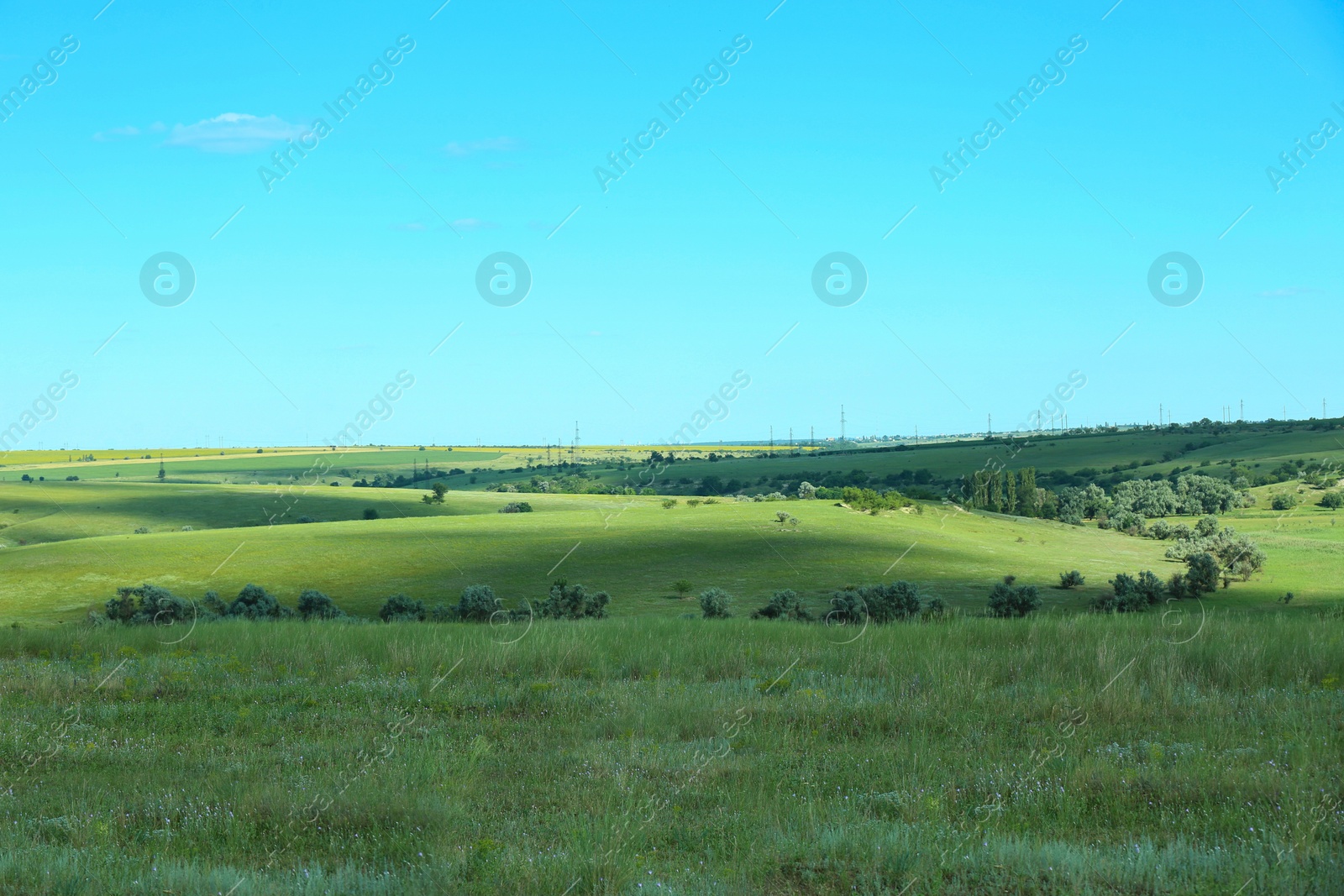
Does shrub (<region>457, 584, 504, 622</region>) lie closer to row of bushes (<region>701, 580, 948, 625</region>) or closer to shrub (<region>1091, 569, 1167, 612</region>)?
row of bushes (<region>701, 580, 948, 625</region>)

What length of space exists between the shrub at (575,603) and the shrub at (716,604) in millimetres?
3979

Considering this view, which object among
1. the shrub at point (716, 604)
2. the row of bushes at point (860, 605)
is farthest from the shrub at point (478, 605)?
the row of bushes at point (860, 605)

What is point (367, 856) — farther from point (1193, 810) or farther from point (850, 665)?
point (850, 665)

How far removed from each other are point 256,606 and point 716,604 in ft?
55.7

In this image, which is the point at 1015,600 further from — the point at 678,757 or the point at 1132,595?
the point at 678,757

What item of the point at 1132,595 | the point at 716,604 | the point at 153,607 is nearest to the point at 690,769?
the point at 716,604

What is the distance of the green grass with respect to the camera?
6422 mm

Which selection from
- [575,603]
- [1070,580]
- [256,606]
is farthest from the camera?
[1070,580]

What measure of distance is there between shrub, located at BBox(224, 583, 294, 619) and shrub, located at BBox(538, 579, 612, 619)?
918 cm

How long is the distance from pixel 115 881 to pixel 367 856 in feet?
5.28

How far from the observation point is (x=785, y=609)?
33344mm

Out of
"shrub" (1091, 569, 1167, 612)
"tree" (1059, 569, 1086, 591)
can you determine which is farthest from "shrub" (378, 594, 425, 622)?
"tree" (1059, 569, 1086, 591)

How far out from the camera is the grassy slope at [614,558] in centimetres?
4541

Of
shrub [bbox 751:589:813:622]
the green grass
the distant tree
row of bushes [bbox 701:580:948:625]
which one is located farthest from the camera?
the distant tree
